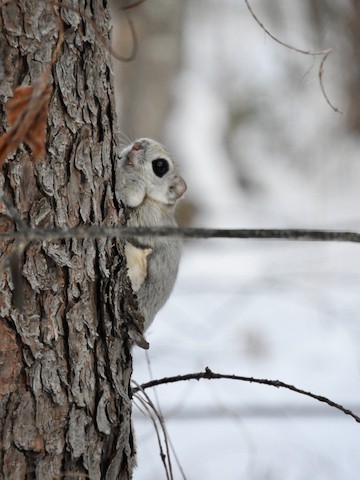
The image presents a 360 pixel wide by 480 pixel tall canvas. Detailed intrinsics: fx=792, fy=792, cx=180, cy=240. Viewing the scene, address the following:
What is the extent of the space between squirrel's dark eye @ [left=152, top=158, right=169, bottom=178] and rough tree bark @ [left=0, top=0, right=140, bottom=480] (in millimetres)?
609

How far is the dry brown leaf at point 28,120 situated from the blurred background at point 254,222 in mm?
1246

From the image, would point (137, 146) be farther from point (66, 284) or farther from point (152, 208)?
point (66, 284)

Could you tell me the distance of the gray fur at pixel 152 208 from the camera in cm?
173

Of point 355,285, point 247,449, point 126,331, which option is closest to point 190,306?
point 355,285

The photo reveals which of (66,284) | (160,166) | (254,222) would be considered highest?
(160,166)

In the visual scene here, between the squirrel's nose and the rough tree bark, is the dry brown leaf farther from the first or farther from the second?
the squirrel's nose

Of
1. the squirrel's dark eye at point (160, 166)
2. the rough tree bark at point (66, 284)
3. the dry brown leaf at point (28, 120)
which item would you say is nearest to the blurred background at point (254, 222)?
the squirrel's dark eye at point (160, 166)

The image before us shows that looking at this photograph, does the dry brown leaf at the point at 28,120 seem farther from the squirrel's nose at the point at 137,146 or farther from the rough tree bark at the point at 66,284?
the squirrel's nose at the point at 137,146

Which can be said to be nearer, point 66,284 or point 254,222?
point 66,284

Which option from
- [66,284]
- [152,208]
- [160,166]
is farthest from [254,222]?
[66,284]

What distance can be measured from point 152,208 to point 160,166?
159mm

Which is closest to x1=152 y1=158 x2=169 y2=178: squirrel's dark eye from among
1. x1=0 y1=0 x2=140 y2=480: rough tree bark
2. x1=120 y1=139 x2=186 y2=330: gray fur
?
x1=120 y1=139 x2=186 y2=330: gray fur

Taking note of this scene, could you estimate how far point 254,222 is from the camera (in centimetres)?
484

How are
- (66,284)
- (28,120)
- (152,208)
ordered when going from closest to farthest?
(28,120) < (66,284) < (152,208)
